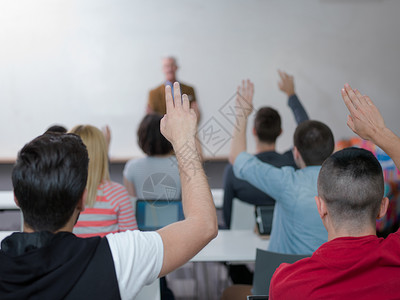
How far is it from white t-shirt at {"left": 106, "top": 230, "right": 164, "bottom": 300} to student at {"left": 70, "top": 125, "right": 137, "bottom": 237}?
1011mm

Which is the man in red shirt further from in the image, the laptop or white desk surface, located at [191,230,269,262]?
the laptop

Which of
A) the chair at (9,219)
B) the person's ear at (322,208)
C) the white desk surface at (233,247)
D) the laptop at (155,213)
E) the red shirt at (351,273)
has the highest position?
the person's ear at (322,208)

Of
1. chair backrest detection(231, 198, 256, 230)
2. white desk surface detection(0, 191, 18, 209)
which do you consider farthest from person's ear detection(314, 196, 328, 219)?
white desk surface detection(0, 191, 18, 209)

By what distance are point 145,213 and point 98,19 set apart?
3.07m

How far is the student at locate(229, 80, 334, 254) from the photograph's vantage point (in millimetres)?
1794

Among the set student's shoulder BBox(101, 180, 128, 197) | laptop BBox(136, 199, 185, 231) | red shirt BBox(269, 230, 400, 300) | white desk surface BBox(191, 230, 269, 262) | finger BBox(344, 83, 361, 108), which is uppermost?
finger BBox(344, 83, 361, 108)

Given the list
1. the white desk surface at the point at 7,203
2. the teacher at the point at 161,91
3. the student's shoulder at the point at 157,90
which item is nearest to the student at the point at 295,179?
the white desk surface at the point at 7,203

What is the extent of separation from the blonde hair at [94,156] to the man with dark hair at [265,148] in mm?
1008

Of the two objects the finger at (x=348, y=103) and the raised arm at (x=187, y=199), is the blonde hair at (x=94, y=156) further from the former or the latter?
the finger at (x=348, y=103)

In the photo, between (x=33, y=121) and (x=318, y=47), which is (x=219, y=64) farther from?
(x=33, y=121)

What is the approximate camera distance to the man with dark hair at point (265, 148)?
8.24 feet

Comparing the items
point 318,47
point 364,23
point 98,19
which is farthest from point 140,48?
point 364,23

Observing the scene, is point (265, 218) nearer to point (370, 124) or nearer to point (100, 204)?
point (100, 204)

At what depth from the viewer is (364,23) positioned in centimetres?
495
